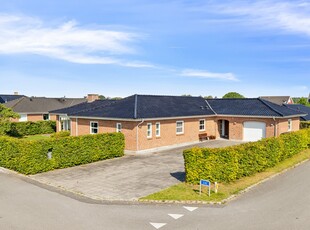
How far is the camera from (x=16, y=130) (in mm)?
38219

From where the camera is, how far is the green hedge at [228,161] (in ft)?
49.7

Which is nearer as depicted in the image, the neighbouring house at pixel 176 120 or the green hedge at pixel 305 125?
the neighbouring house at pixel 176 120

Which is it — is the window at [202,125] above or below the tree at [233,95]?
below

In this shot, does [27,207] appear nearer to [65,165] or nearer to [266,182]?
[65,165]

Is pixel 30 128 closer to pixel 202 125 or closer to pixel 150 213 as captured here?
pixel 202 125

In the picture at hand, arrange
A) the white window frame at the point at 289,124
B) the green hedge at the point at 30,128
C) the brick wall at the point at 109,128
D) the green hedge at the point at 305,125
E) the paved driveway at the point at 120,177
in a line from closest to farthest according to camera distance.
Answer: the paved driveway at the point at 120,177
the brick wall at the point at 109,128
the white window frame at the point at 289,124
the green hedge at the point at 30,128
the green hedge at the point at 305,125

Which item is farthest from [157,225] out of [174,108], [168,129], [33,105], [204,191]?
[33,105]

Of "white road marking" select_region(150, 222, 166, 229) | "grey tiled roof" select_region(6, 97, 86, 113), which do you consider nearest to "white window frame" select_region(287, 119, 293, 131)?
"white road marking" select_region(150, 222, 166, 229)

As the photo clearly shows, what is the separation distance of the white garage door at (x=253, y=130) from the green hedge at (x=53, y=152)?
16.8 meters

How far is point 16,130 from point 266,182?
32.2 metres

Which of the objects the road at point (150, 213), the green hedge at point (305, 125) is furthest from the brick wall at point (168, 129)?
the road at point (150, 213)

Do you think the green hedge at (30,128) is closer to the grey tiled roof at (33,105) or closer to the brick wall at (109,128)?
the grey tiled roof at (33,105)

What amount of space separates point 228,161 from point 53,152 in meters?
10.8

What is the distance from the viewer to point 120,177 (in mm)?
17172
